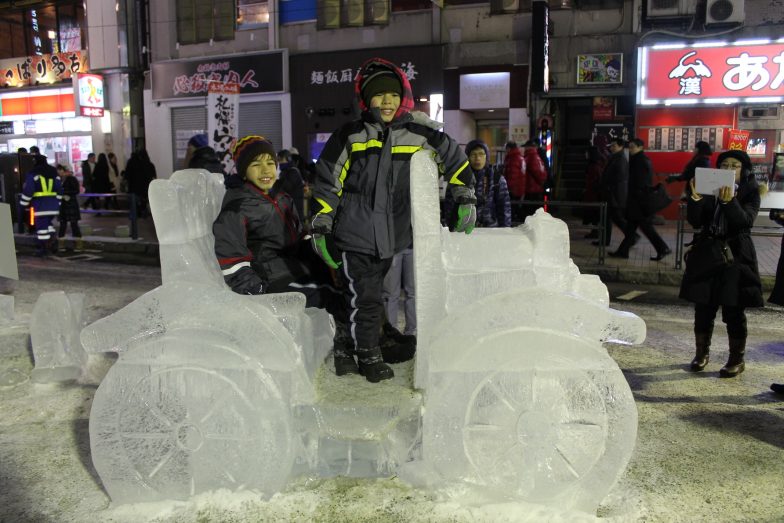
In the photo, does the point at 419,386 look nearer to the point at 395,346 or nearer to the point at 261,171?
the point at 395,346

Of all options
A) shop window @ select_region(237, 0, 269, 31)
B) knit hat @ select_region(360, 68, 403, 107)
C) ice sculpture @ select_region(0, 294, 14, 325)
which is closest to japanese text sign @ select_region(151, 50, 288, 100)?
shop window @ select_region(237, 0, 269, 31)

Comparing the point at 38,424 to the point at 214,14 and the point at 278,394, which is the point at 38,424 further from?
the point at 214,14

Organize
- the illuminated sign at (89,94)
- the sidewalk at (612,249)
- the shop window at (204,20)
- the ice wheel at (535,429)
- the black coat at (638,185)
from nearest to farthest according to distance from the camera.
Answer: the ice wheel at (535,429)
the sidewalk at (612,249)
the black coat at (638,185)
the shop window at (204,20)
the illuminated sign at (89,94)

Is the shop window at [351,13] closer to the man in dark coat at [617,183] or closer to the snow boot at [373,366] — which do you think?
the man in dark coat at [617,183]

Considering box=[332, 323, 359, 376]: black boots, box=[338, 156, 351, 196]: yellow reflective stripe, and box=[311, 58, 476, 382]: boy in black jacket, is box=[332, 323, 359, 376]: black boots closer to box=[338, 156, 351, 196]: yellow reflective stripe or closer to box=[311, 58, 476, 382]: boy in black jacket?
box=[311, 58, 476, 382]: boy in black jacket

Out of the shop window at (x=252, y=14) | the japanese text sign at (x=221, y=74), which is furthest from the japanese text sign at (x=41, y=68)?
the shop window at (x=252, y=14)

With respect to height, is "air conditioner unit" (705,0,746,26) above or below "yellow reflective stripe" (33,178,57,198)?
above

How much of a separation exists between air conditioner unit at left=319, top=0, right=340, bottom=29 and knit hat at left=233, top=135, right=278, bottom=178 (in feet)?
52.1

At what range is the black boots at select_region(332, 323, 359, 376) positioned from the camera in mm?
3594

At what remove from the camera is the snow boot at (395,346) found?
3793 mm

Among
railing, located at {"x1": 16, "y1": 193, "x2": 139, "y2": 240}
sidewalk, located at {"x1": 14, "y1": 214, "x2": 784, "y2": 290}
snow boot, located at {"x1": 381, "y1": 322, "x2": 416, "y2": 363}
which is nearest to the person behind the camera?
snow boot, located at {"x1": 381, "y1": 322, "x2": 416, "y2": 363}

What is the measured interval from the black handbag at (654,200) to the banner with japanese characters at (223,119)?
7.11 m

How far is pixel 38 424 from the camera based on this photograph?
4.18 m

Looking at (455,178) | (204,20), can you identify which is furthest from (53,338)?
(204,20)
